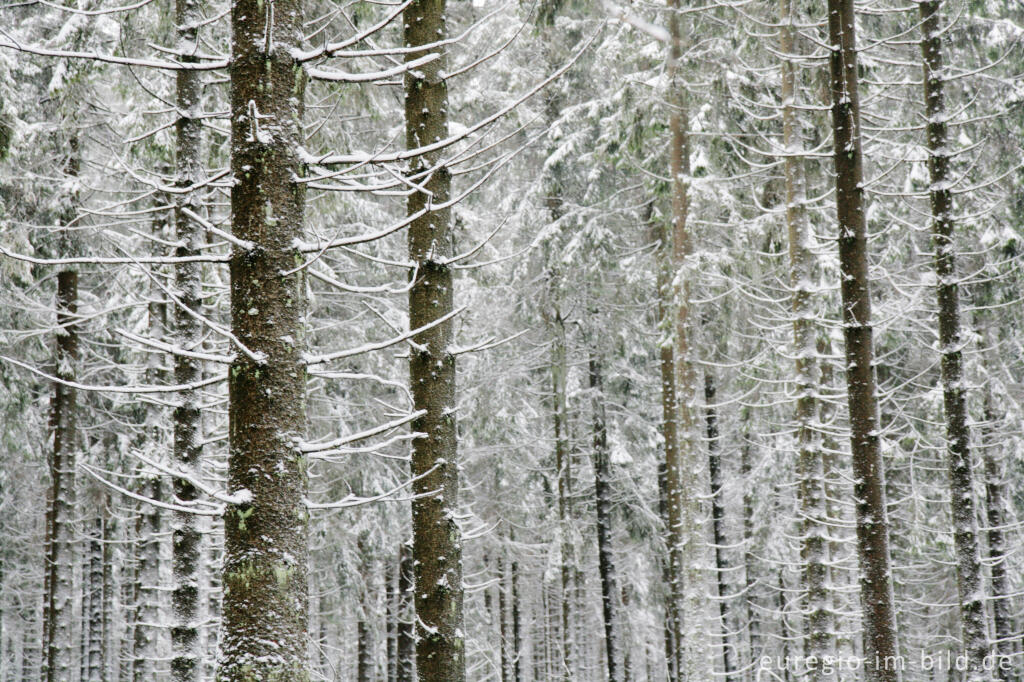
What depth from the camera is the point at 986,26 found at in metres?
12.6

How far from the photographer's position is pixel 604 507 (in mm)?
16609

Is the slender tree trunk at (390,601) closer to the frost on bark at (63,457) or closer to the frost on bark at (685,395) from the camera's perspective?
the frost on bark at (63,457)

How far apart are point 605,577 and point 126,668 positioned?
21.5 metres

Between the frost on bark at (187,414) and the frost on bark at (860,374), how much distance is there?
Answer: 5900mm

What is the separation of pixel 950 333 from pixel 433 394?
650cm

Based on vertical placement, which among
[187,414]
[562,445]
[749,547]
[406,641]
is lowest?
[406,641]

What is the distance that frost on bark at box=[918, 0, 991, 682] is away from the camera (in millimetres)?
8602

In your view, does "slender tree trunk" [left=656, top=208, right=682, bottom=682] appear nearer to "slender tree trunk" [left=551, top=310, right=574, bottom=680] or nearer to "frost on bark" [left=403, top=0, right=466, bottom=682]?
"slender tree trunk" [left=551, top=310, right=574, bottom=680]

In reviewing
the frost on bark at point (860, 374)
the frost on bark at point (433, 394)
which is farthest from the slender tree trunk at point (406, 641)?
the frost on bark at point (433, 394)

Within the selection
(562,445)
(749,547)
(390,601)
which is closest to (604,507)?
(562,445)

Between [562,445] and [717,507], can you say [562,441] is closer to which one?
[562,445]

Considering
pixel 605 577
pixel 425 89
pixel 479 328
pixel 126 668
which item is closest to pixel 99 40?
pixel 425 89

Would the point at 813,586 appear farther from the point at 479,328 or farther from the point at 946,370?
the point at 479,328

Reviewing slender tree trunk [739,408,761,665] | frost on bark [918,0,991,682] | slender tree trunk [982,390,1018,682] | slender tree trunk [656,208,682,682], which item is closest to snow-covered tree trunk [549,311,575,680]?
slender tree trunk [656,208,682,682]
